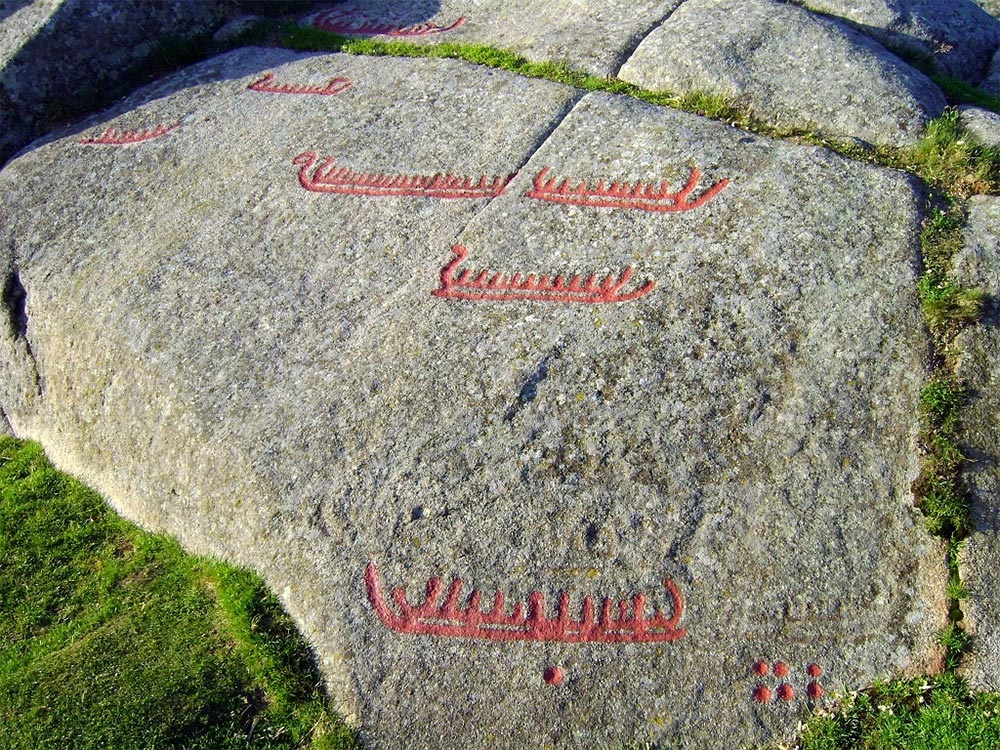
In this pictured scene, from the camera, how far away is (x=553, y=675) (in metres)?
5.70

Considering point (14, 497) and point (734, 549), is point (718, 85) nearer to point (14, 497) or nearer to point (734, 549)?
point (734, 549)

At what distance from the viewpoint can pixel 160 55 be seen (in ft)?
36.7

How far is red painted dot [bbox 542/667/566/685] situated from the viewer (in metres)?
5.68

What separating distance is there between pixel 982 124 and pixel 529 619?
6.44 meters

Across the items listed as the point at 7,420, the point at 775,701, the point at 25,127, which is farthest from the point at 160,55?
the point at 775,701

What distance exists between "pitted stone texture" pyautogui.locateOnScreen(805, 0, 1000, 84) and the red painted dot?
8.31m

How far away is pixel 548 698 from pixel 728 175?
15.2 feet

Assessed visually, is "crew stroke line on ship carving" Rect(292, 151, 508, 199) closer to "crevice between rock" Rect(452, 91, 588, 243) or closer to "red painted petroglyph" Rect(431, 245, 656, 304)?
"crevice between rock" Rect(452, 91, 588, 243)

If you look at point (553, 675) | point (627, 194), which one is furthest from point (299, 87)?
point (553, 675)

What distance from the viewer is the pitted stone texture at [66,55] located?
10.4 meters

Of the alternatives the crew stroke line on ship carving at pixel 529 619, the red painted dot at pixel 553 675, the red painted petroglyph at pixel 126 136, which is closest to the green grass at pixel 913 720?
the crew stroke line on ship carving at pixel 529 619

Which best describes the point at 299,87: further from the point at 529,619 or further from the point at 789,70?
the point at 529,619

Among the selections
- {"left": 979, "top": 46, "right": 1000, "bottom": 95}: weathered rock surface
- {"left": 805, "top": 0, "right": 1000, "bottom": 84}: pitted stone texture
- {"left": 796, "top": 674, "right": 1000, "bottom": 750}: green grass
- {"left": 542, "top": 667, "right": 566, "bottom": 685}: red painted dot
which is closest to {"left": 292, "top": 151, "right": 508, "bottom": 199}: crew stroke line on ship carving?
{"left": 542, "top": 667, "right": 566, "bottom": 685}: red painted dot

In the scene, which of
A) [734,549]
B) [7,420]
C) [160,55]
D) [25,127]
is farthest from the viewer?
[160,55]
